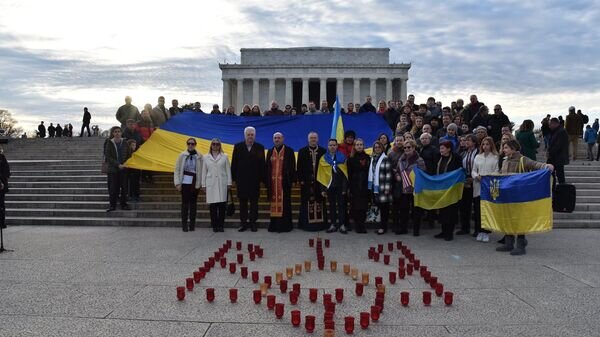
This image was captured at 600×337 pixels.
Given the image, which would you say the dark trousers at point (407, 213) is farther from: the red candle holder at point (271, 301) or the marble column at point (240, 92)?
the marble column at point (240, 92)

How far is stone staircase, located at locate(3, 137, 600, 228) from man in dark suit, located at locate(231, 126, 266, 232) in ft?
2.24

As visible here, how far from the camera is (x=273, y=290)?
6121mm

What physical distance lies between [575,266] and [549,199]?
152 cm

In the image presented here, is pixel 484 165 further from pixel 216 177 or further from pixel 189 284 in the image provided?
pixel 189 284

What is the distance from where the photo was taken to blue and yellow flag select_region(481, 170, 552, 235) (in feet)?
28.2

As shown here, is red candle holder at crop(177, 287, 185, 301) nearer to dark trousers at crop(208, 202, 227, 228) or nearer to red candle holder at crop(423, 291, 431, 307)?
red candle holder at crop(423, 291, 431, 307)

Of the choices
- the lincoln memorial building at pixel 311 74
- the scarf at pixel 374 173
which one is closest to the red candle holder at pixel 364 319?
the scarf at pixel 374 173

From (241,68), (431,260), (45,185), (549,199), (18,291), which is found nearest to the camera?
(18,291)

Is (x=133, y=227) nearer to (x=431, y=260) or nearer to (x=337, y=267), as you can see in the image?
(x=337, y=267)

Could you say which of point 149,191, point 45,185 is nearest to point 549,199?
point 149,191

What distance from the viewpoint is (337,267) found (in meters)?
7.45

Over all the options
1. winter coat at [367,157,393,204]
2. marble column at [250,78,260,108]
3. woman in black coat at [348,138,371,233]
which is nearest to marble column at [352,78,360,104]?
marble column at [250,78,260,108]

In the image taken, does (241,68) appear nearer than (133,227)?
No

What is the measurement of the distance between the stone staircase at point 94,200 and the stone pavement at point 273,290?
1900 mm
